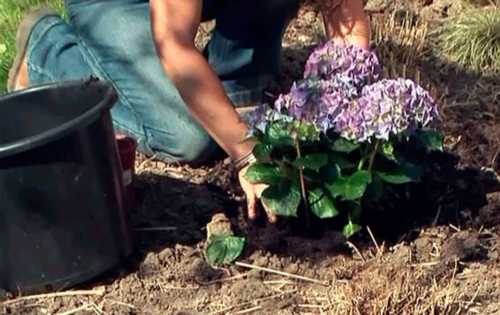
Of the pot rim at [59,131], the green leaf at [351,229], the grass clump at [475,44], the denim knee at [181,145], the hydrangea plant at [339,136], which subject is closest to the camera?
the pot rim at [59,131]

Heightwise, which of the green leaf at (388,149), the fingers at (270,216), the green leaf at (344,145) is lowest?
the fingers at (270,216)

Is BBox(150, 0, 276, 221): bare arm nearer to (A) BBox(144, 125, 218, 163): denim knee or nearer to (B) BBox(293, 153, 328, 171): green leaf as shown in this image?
(B) BBox(293, 153, 328, 171): green leaf

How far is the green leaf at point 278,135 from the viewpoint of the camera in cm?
345

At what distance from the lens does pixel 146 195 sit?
3.98m

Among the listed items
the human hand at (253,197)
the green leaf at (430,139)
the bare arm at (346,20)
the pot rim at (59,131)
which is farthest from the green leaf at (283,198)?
the bare arm at (346,20)

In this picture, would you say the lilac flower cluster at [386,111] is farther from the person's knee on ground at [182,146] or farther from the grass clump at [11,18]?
the grass clump at [11,18]

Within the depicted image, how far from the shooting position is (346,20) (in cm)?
397

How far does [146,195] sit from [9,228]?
2.28ft

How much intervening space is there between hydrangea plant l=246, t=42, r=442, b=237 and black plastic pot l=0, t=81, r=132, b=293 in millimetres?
374

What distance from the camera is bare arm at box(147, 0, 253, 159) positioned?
3.62 m

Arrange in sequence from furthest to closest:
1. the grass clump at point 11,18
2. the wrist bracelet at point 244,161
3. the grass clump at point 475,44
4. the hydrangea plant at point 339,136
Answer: the grass clump at point 11,18
the grass clump at point 475,44
the wrist bracelet at point 244,161
the hydrangea plant at point 339,136

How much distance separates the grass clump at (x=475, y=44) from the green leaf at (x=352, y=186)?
152cm

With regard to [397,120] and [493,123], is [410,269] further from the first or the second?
[493,123]

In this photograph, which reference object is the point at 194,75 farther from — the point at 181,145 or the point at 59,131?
the point at 181,145
